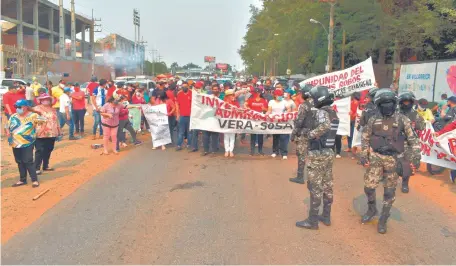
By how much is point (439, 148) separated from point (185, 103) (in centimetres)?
618

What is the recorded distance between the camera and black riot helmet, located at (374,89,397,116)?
5230 mm

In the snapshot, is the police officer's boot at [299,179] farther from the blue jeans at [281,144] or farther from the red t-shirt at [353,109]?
the red t-shirt at [353,109]

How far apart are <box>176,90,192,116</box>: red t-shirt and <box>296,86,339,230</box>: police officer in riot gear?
6.06 metres

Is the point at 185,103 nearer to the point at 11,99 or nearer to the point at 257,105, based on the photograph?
the point at 257,105

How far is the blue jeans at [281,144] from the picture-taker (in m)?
10.5

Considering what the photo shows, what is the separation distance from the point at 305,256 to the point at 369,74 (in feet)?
26.9

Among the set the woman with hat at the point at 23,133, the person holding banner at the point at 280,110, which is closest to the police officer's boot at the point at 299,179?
the person holding banner at the point at 280,110

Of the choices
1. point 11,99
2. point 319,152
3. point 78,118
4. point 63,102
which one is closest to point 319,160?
point 319,152

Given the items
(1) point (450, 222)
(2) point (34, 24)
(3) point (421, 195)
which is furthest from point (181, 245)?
(2) point (34, 24)

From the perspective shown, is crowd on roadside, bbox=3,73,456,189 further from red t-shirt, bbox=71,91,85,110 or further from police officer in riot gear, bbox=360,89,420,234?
police officer in riot gear, bbox=360,89,420,234

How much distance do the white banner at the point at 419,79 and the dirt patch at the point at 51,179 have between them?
1591 centimetres

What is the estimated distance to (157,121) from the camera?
11602 mm

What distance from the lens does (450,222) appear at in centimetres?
587

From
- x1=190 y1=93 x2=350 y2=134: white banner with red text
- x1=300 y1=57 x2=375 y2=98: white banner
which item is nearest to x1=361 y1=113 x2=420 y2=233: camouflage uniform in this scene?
x1=190 y1=93 x2=350 y2=134: white banner with red text
